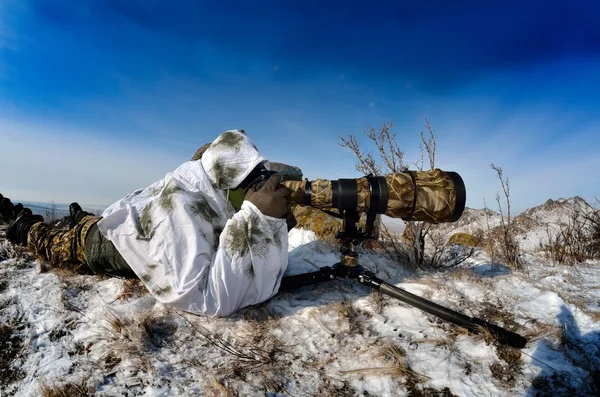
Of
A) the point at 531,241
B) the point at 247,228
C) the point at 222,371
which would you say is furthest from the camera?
the point at 531,241

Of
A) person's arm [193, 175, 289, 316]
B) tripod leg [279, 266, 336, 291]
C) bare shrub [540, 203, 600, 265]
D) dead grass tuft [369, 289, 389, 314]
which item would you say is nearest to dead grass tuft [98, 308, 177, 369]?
person's arm [193, 175, 289, 316]

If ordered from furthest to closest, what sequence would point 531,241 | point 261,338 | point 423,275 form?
point 531,241 → point 423,275 → point 261,338

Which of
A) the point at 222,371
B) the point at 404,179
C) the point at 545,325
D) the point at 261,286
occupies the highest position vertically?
the point at 404,179

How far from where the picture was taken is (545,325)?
1.77 m

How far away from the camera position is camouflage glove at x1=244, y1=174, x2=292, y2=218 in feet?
6.12

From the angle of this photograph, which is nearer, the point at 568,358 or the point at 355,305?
the point at 568,358

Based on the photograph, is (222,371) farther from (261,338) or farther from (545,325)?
(545,325)

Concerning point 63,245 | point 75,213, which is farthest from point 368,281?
point 75,213

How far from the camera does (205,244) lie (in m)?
1.85

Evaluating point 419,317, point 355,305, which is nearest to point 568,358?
point 419,317

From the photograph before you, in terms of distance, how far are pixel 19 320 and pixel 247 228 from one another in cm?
136

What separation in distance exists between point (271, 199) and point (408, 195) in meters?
0.81

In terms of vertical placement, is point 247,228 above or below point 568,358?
above

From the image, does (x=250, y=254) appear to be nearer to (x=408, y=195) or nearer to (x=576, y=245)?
(x=408, y=195)
